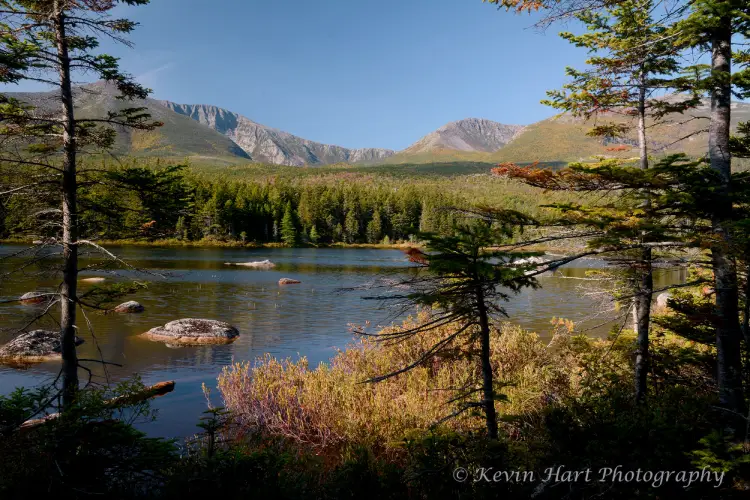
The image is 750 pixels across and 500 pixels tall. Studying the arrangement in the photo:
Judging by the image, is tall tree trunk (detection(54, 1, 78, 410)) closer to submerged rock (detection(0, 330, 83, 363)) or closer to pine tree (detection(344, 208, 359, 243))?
submerged rock (detection(0, 330, 83, 363))

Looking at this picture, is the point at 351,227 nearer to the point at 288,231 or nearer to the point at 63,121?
the point at 288,231

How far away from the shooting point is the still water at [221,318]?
40.7ft

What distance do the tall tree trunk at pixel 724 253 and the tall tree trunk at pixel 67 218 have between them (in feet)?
33.8

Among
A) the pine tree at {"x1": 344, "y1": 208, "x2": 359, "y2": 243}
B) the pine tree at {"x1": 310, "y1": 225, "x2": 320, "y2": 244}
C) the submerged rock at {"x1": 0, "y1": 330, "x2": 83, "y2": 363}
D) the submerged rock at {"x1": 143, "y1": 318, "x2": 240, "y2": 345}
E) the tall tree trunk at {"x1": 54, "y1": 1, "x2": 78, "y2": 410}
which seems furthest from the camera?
the pine tree at {"x1": 344, "y1": 208, "x2": 359, "y2": 243}

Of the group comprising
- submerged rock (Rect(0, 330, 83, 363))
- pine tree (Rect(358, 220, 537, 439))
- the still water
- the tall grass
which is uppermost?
pine tree (Rect(358, 220, 537, 439))

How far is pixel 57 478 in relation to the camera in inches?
144

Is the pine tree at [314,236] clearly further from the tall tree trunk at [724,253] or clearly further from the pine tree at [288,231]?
the tall tree trunk at [724,253]

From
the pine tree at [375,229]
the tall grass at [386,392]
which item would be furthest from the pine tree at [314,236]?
the tall grass at [386,392]

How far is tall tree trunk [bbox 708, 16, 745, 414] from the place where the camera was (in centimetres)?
574

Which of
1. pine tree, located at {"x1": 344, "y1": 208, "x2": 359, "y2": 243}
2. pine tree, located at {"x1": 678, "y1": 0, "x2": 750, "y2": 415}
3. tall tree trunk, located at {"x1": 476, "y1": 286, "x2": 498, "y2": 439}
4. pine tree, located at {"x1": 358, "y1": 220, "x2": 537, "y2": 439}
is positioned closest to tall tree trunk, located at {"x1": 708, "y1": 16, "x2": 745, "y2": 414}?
pine tree, located at {"x1": 678, "y1": 0, "x2": 750, "y2": 415}

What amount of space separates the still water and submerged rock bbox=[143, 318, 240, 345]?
548mm

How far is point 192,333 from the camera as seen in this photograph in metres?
19.4

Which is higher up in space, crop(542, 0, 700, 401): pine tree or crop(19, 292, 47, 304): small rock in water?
crop(542, 0, 700, 401): pine tree

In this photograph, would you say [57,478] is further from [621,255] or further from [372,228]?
[372,228]
